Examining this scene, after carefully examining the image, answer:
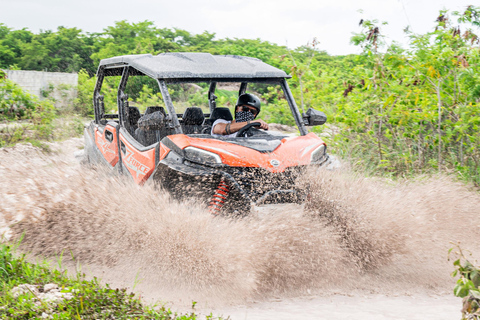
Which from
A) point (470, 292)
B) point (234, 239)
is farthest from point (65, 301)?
point (470, 292)

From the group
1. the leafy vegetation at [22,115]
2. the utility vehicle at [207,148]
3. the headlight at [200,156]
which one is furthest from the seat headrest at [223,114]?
the leafy vegetation at [22,115]

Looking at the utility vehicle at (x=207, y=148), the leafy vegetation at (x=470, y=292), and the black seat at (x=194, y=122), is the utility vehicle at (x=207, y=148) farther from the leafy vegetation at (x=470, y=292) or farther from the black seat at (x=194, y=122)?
the leafy vegetation at (x=470, y=292)

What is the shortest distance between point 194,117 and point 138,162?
141 cm

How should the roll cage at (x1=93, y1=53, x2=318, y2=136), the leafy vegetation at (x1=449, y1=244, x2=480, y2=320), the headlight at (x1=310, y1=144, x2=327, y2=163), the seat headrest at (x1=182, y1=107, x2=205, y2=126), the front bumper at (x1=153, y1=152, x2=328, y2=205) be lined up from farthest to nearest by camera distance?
the seat headrest at (x1=182, y1=107, x2=205, y2=126) < the roll cage at (x1=93, y1=53, x2=318, y2=136) < the headlight at (x1=310, y1=144, x2=327, y2=163) < the front bumper at (x1=153, y1=152, x2=328, y2=205) < the leafy vegetation at (x1=449, y1=244, x2=480, y2=320)

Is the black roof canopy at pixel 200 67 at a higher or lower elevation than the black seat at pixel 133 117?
higher

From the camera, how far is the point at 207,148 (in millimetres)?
4094

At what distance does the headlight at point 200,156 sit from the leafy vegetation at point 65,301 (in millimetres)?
1182

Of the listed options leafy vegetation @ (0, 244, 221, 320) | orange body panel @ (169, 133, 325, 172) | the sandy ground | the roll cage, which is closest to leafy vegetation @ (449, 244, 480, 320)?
the sandy ground

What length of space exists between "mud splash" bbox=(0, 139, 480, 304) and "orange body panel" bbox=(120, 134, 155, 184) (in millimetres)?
144

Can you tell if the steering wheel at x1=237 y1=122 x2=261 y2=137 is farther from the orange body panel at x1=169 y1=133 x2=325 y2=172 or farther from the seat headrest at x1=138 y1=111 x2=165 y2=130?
the seat headrest at x1=138 y1=111 x2=165 y2=130

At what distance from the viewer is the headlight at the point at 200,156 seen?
4.01 metres

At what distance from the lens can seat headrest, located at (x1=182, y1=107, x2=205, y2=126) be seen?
5859 millimetres

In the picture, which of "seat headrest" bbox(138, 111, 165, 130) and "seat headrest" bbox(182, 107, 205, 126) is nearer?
"seat headrest" bbox(138, 111, 165, 130)

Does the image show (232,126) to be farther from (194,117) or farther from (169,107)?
(194,117)
